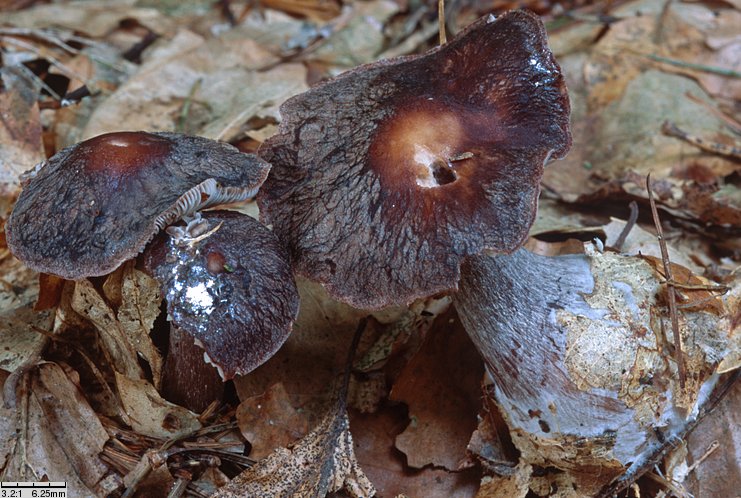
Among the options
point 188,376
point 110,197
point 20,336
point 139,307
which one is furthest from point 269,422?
point 20,336

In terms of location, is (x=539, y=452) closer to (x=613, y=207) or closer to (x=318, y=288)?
(x=318, y=288)

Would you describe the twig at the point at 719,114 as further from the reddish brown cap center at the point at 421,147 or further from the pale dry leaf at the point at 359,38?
the reddish brown cap center at the point at 421,147

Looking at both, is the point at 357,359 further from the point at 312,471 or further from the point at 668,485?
the point at 668,485

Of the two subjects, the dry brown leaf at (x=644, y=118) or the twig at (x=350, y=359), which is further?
the dry brown leaf at (x=644, y=118)

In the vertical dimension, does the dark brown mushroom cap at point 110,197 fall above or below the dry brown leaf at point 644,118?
above

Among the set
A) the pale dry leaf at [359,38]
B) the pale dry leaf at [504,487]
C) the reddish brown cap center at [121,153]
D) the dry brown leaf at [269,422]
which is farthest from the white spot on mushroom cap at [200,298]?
the pale dry leaf at [359,38]

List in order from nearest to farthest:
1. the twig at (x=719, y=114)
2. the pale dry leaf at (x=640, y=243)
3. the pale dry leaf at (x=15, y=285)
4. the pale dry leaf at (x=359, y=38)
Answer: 1. the pale dry leaf at (x=15, y=285)
2. the pale dry leaf at (x=640, y=243)
3. the twig at (x=719, y=114)
4. the pale dry leaf at (x=359, y=38)
